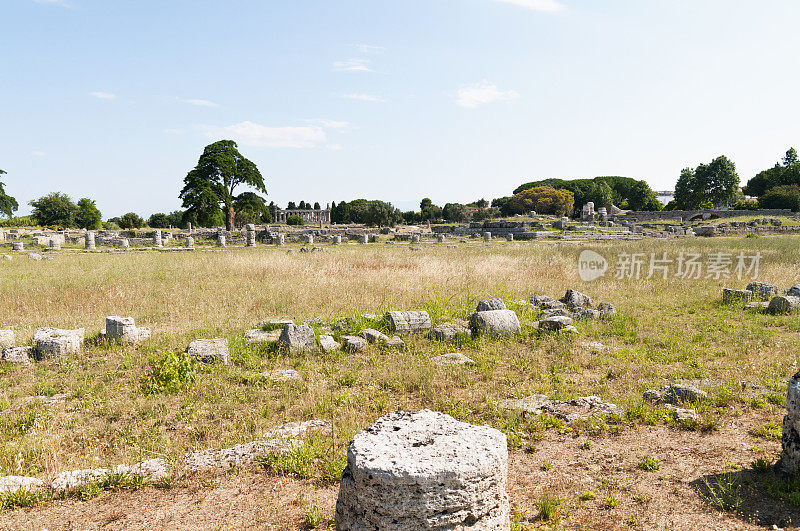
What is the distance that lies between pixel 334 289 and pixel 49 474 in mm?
9422

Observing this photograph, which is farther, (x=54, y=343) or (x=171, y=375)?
(x=54, y=343)

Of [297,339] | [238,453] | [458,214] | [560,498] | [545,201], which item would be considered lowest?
[560,498]

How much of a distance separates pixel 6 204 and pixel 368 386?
76.0 metres

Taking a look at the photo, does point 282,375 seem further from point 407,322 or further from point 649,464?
point 649,464

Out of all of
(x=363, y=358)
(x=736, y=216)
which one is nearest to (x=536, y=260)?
(x=363, y=358)

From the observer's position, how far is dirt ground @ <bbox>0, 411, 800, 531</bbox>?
3.80 meters

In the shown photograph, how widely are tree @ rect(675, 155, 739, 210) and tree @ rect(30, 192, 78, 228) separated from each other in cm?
8241

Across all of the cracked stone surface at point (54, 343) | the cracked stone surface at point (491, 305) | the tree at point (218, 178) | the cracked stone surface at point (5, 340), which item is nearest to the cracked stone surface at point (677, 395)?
the cracked stone surface at point (491, 305)

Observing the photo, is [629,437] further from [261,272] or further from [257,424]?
[261,272]

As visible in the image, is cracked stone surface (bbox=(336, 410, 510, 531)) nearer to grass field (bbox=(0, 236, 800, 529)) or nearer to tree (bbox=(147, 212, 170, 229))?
grass field (bbox=(0, 236, 800, 529))

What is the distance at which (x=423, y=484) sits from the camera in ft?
9.93

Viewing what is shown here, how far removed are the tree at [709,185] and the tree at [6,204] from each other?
89.9m

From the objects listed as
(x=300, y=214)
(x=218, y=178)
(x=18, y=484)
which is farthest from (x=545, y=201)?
(x=18, y=484)

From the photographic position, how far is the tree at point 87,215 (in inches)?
2437
